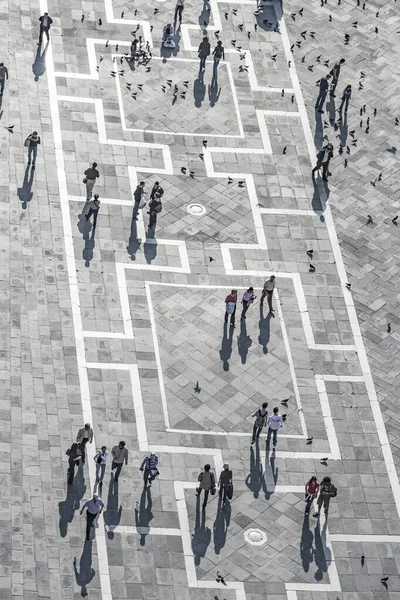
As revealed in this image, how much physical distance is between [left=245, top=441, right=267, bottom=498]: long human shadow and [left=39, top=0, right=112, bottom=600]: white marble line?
22.9 feet

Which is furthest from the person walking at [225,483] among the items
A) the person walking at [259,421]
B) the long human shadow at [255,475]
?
the person walking at [259,421]

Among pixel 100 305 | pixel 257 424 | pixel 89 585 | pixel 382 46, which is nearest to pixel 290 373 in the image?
pixel 257 424

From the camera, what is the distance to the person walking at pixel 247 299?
3206 inches

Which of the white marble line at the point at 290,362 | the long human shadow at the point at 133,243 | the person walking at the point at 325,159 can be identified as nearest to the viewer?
the white marble line at the point at 290,362

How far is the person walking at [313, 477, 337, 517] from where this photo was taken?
2891 inches

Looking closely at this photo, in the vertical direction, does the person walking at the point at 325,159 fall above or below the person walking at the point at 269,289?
above

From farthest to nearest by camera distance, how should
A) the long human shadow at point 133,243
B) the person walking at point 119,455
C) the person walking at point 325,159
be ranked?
the person walking at point 325,159, the long human shadow at point 133,243, the person walking at point 119,455

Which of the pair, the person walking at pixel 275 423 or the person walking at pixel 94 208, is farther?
the person walking at pixel 94 208

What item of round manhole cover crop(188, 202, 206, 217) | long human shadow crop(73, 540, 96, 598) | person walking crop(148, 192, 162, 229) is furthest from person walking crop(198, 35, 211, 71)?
long human shadow crop(73, 540, 96, 598)

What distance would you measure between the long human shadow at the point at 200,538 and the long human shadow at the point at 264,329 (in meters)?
10.9

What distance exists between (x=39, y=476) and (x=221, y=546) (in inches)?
328

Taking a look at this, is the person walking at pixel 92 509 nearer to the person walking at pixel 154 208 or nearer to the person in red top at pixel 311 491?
the person in red top at pixel 311 491

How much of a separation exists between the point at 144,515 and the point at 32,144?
23.3 metres

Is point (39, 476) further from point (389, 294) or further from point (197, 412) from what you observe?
point (389, 294)
